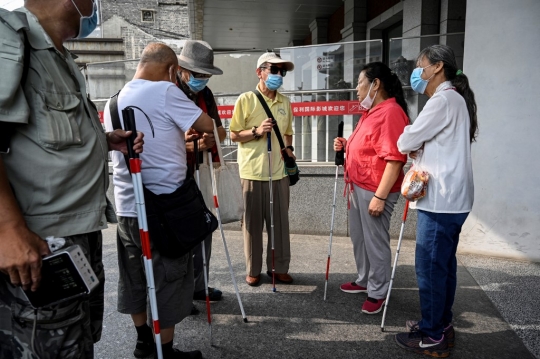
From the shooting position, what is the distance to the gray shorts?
2.44m

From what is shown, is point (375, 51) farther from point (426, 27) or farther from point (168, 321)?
point (168, 321)

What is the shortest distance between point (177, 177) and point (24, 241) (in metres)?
1.15

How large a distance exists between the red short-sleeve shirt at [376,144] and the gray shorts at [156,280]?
1617 mm

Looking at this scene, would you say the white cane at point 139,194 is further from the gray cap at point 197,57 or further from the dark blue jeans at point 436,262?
the dark blue jeans at point 436,262

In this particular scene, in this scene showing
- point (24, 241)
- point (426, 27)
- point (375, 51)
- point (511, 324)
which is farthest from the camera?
point (426, 27)

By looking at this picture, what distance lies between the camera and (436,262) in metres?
2.71

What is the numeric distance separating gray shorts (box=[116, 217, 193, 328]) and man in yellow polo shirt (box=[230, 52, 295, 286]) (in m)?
1.47

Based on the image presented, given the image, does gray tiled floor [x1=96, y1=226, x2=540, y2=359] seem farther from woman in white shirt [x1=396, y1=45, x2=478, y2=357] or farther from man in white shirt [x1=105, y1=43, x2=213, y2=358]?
man in white shirt [x1=105, y1=43, x2=213, y2=358]

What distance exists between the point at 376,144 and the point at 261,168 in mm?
1179

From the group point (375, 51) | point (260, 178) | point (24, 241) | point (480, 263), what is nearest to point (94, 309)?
point (24, 241)

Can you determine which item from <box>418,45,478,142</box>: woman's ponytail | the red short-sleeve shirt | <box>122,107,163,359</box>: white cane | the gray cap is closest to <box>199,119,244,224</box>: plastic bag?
the gray cap

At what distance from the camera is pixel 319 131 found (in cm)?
589

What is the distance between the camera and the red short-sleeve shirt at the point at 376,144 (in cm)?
322

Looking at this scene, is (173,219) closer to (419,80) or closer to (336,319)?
(336,319)
